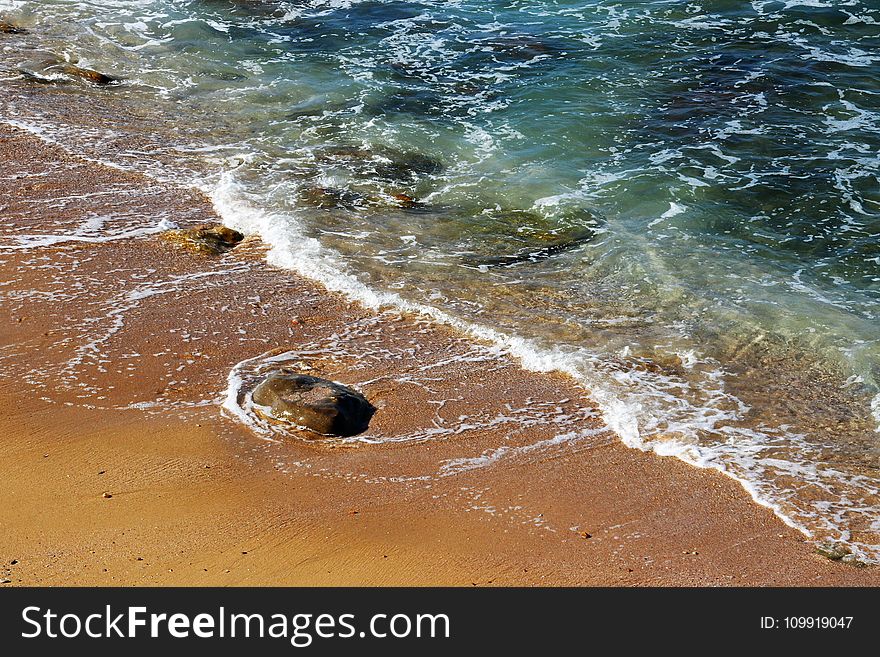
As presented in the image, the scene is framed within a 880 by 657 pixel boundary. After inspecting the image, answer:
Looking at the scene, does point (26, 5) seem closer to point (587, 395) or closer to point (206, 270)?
point (206, 270)

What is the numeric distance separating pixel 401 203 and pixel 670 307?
3.76m

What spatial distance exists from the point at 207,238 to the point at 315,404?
352cm

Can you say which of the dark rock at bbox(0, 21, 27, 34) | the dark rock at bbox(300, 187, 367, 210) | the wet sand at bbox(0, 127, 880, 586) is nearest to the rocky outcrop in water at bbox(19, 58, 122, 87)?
the dark rock at bbox(0, 21, 27, 34)

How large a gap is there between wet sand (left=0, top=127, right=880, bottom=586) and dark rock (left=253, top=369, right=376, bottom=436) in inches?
5.9

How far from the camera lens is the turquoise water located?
6.80 metres

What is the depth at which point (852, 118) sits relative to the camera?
12.5m

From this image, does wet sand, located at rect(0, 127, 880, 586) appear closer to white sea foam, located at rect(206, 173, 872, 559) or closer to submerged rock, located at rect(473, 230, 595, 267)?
white sea foam, located at rect(206, 173, 872, 559)

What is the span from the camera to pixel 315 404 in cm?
600

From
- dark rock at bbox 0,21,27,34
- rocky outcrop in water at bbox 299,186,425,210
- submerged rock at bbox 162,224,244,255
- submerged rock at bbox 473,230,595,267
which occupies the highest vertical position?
dark rock at bbox 0,21,27,34

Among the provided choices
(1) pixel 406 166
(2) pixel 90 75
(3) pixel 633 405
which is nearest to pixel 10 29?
(2) pixel 90 75

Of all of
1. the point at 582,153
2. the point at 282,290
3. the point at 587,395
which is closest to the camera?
the point at 587,395

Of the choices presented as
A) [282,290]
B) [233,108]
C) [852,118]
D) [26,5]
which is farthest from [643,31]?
[26,5]

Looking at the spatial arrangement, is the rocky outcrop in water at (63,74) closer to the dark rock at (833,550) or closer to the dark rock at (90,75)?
the dark rock at (90,75)

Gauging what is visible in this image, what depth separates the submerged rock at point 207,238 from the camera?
8656 millimetres
